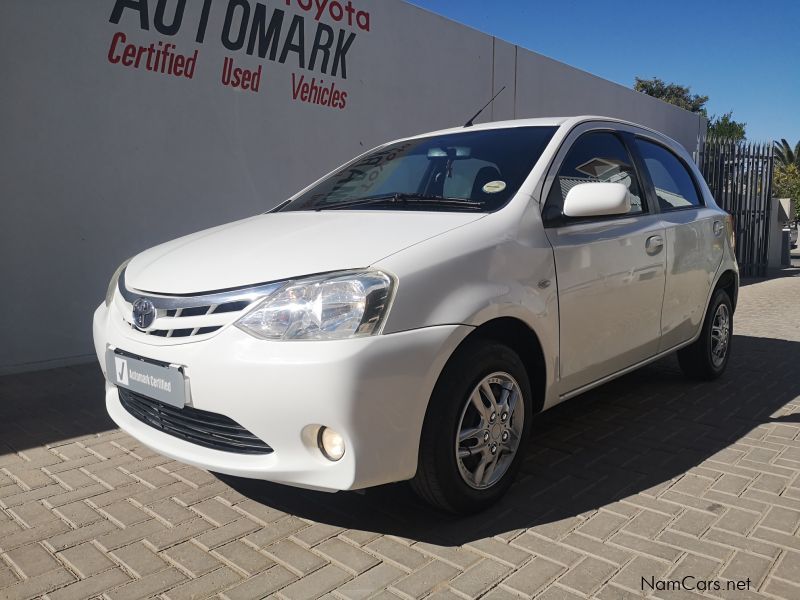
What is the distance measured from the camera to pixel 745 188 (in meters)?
13.4

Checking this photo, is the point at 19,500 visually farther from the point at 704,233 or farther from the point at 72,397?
the point at 704,233

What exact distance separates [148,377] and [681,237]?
10.5ft

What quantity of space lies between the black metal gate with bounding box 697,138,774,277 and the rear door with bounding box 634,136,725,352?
906 centimetres

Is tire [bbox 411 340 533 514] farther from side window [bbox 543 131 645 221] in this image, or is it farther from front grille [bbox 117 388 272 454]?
side window [bbox 543 131 645 221]

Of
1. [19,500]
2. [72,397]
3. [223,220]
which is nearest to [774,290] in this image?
[223,220]

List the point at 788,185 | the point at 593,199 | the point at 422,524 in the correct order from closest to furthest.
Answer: the point at 422,524 → the point at 593,199 → the point at 788,185

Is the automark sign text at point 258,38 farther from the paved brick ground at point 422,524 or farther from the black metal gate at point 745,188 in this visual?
the black metal gate at point 745,188

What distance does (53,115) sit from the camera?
17.1 feet

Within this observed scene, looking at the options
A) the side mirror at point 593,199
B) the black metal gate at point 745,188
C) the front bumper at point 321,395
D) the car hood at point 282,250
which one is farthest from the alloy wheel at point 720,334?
the black metal gate at point 745,188

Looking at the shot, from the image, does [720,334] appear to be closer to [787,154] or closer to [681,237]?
[681,237]

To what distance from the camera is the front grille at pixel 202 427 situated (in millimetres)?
2488

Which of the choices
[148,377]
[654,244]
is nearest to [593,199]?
[654,244]

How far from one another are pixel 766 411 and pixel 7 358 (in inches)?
211

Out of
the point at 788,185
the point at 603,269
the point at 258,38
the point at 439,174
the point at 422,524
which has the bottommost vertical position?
the point at 422,524
